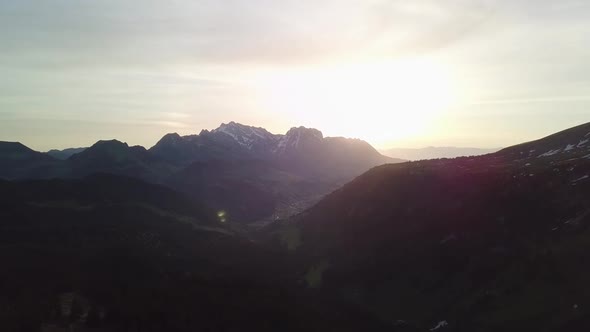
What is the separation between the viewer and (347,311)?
122 metres

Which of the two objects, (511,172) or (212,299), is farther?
(511,172)

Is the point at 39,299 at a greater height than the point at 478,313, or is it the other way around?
the point at 39,299

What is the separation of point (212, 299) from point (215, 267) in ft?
186

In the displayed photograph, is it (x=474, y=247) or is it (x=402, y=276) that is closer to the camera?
(x=474, y=247)

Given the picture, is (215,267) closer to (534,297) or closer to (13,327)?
(13,327)

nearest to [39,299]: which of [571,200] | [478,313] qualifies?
[478,313]

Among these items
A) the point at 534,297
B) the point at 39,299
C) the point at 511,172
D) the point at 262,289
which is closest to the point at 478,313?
the point at 534,297

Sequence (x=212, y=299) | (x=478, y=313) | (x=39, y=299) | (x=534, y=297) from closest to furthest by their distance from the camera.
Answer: (x=39, y=299) → (x=534, y=297) → (x=478, y=313) → (x=212, y=299)

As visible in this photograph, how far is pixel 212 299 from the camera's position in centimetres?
10588

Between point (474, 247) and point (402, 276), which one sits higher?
point (474, 247)

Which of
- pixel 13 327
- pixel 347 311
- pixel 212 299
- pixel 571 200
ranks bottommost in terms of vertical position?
pixel 347 311

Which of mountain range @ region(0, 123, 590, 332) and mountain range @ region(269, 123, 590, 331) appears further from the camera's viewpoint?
mountain range @ region(269, 123, 590, 331)

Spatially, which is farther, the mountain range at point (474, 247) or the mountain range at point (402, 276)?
the mountain range at point (474, 247)

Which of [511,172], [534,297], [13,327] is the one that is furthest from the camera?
[511,172]
